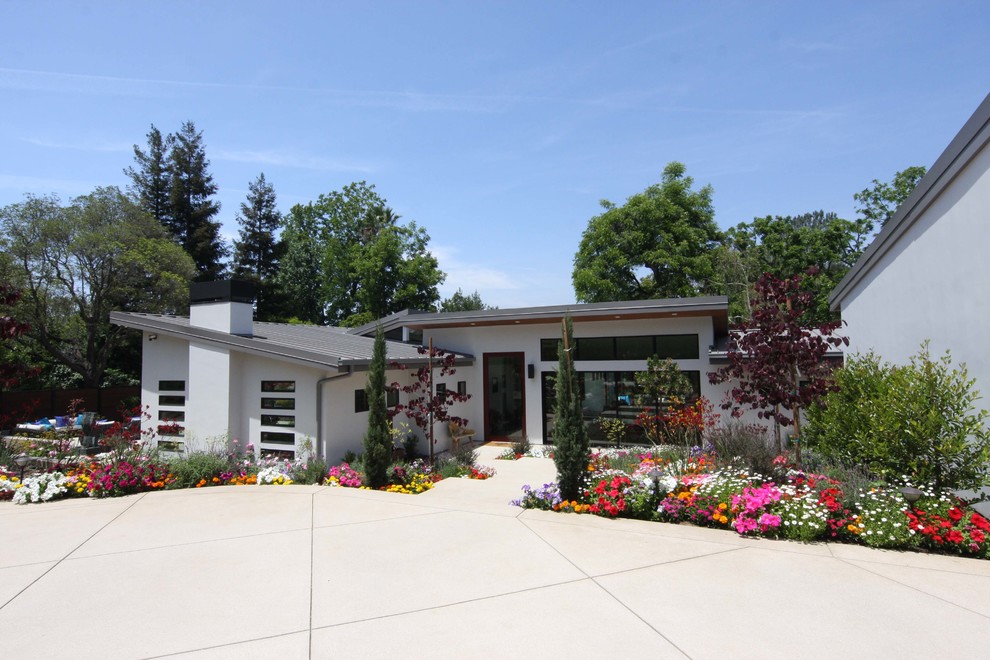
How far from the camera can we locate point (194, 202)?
33.1 metres

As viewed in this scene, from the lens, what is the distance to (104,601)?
14.4 feet

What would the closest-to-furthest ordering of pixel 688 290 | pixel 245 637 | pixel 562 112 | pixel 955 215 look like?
1. pixel 245 637
2. pixel 955 215
3. pixel 562 112
4. pixel 688 290

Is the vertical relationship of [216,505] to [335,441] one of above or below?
below

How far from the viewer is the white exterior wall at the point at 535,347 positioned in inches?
486

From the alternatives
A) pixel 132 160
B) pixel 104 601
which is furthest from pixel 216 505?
pixel 132 160

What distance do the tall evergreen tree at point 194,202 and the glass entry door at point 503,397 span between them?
2547cm

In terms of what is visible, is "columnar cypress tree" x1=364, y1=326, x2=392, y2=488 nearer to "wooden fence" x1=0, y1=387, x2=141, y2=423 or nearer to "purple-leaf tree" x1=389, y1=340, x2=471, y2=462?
"purple-leaf tree" x1=389, y1=340, x2=471, y2=462

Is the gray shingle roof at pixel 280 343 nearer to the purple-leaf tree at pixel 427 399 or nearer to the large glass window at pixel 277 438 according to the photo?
the purple-leaf tree at pixel 427 399

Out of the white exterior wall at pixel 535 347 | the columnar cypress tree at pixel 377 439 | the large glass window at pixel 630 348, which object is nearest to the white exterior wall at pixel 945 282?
the white exterior wall at pixel 535 347

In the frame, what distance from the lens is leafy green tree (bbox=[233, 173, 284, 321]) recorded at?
3478 centimetres

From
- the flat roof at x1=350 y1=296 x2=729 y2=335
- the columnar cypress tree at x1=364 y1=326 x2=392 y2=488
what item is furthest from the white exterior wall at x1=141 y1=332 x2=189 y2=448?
the columnar cypress tree at x1=364 y1=326 x2=392 y2=488

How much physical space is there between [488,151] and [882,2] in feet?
25.5

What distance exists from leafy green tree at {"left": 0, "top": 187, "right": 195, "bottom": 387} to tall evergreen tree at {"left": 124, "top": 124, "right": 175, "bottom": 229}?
37.9ft

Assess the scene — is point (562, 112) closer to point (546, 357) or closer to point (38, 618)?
point (546, 357)
